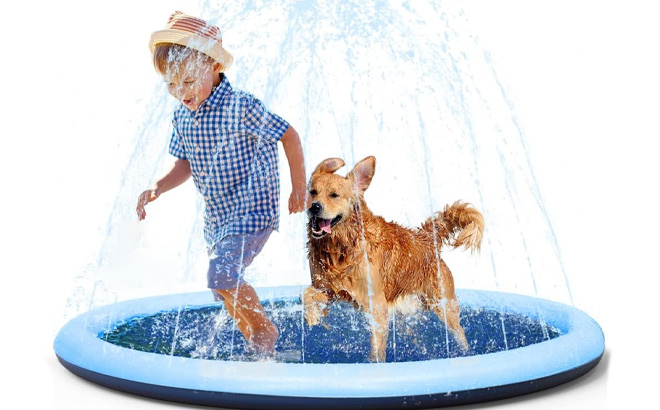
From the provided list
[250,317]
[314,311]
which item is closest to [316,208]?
[314,311]

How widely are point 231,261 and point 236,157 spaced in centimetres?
59

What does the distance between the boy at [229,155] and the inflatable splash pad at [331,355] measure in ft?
1.42

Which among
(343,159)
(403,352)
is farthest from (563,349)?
(343,159)

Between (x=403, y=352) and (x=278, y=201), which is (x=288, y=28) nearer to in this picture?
(x=278, y=201)

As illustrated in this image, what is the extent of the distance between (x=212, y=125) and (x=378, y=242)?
1.16 m

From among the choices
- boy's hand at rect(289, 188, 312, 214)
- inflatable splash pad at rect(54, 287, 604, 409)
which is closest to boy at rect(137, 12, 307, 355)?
boy's hand at rect(289, 188, 312, 214)

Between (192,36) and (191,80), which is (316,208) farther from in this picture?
(192,36)

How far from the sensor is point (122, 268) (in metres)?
4.88

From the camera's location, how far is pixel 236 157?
14.5 ft

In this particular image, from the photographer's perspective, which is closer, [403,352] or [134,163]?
[403,352]

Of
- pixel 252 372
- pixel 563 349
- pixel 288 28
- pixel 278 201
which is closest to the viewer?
pixel 252 372

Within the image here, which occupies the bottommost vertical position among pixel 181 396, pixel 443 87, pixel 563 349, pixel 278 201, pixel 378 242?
pixel 181 396

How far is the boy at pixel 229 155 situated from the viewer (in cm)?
437

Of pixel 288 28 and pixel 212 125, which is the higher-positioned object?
pixel 288 28
